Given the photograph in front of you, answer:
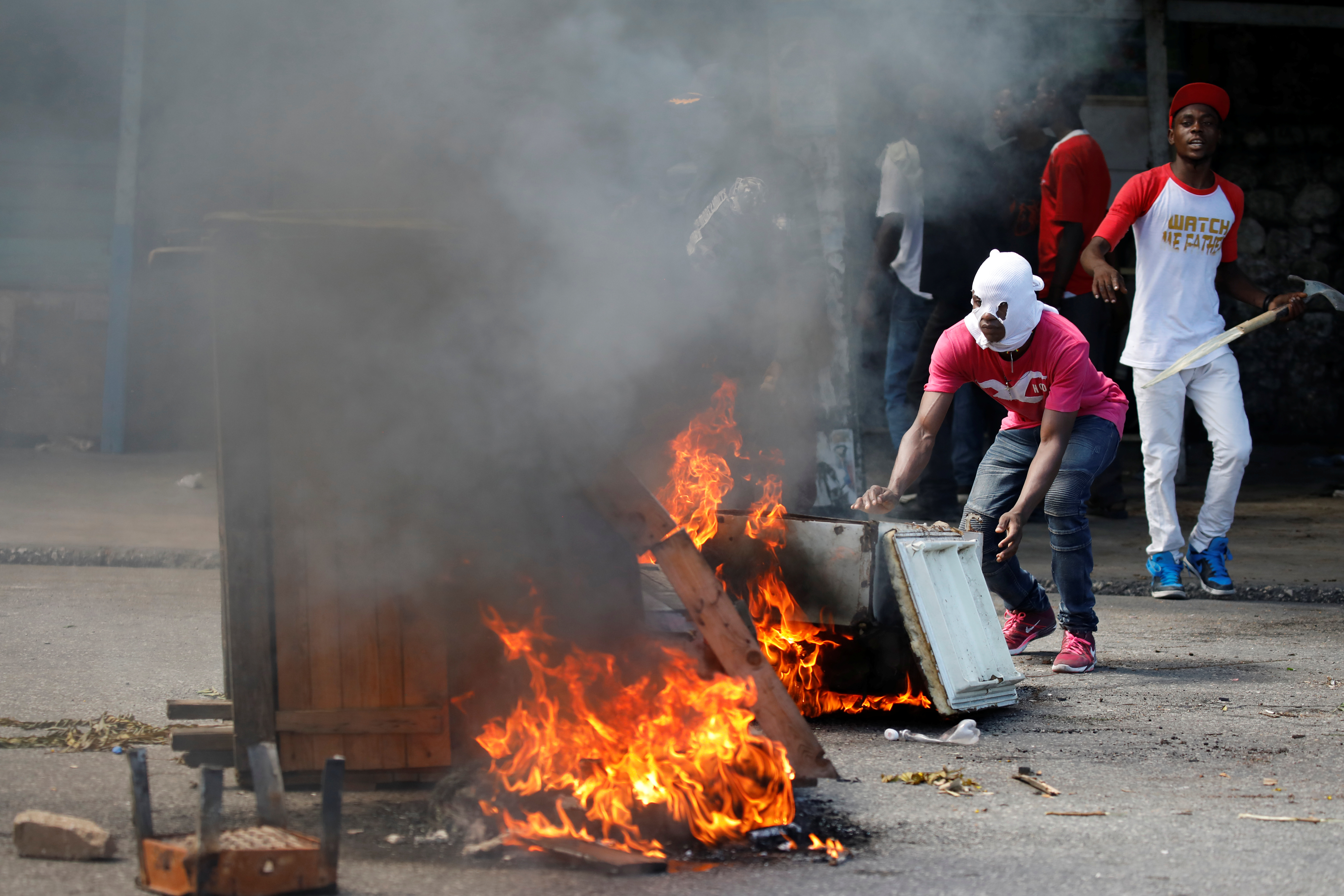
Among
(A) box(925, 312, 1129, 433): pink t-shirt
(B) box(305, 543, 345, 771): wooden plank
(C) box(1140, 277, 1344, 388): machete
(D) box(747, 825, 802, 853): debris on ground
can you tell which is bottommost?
(D) box(747, 825, 802, 853): debris on ground

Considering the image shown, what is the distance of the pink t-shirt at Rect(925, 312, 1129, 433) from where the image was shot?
4047mm

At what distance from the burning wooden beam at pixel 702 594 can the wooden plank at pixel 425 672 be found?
0.48 metres

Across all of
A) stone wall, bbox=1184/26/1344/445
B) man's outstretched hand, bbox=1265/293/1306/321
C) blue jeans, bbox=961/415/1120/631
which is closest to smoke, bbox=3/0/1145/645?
blue jeans, bbox=961/415/1120/631

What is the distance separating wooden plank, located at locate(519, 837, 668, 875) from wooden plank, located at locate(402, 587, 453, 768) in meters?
0.50

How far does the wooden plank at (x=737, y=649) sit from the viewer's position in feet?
9.53

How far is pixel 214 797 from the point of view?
229 centimetres

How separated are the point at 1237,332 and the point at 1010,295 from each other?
6.05ft

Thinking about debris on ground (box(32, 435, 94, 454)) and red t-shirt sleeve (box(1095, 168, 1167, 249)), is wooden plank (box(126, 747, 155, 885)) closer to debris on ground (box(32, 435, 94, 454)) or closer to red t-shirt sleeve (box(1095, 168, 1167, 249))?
red t-shirt sleeve (box(1095, 168, 1167, 249))

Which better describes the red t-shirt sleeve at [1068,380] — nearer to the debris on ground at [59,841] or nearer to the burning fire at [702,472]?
the burning fire at [702,472]

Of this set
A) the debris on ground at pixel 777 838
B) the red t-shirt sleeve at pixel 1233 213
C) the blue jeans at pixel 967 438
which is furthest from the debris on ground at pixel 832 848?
the blue jeans at pixel 967 438

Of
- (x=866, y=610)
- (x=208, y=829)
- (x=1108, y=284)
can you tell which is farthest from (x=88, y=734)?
(x=1108, y=284)

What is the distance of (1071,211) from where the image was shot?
634cm

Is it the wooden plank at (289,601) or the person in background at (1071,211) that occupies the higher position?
the person in background at (1071,211)

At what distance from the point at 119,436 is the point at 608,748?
24.6ft
